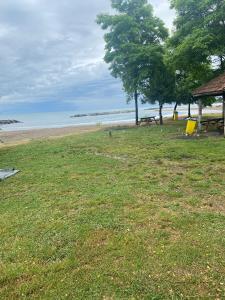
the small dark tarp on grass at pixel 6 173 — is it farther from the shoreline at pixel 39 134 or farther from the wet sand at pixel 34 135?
the wet sand at pixel 34 135

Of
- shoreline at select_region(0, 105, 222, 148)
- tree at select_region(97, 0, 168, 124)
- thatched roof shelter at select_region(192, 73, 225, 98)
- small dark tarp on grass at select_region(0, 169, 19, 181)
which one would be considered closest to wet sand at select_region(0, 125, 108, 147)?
shoreline at select_region(0, 105, 222, 148)

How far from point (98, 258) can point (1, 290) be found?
4.91 feet

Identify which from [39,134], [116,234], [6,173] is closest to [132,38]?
[39,134]

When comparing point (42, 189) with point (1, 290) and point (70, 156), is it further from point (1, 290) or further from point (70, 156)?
point (70, 156)

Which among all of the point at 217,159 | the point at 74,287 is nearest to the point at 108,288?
the point at 74,287

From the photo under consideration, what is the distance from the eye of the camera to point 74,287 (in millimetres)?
4066

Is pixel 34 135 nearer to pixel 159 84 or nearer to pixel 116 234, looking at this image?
pixel 159 84

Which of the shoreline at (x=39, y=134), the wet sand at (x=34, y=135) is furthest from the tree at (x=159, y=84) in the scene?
the wet sand at (x=34, y=135)

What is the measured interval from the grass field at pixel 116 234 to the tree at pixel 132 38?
70.6ft

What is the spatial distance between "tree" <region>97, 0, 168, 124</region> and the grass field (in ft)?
70.6

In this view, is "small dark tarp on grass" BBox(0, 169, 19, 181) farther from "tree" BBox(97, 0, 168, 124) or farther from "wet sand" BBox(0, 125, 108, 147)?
"tree" BBox(97, 0, 168, 124)

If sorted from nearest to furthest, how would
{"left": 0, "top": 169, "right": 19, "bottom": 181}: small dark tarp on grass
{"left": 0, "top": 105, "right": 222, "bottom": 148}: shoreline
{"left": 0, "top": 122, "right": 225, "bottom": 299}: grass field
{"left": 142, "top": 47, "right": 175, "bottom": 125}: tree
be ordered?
1. {"left": 0, "top": 122, "right": 225, "bottom": 299}: grass field
2. {"left": 0, "top": 169, "right": 19, "bottom": 181}: small dark tarp on grass
3. {"left": 0, "top": 105, "right": 222, "bottom": 148}: shoreline
4. {"left": 142, "top": 47, "right": 175, "bottom": 125}: tree

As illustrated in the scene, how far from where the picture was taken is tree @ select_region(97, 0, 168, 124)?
98.2 ft

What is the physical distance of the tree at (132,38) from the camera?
98.2 ft
